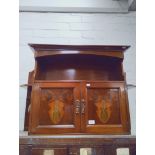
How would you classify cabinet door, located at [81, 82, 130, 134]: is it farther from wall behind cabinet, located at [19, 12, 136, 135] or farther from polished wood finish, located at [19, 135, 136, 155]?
wall behind cabinet, located at [19, 12, 136, 135]

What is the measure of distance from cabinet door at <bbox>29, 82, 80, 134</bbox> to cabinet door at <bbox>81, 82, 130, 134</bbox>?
77 millimetres

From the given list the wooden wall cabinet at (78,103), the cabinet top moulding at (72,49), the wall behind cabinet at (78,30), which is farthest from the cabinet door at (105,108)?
the wall behind cabinet at (78,30)

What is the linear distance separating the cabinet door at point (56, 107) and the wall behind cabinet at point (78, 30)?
67 centimetres

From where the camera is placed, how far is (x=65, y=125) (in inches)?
77.9

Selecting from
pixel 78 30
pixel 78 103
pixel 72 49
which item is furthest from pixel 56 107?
pixel 78 30

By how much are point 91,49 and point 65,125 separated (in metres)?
0.62

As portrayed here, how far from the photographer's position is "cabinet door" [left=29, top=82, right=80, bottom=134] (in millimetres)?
1956

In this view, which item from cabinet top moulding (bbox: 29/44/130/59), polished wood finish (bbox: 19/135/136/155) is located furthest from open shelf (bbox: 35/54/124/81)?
polished wood finish (bbox: 19/135/136/155)

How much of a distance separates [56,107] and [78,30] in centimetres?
96

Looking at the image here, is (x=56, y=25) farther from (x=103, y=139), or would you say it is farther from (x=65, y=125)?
(x=103, y=139)

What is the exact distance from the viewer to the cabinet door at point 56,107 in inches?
77.0
